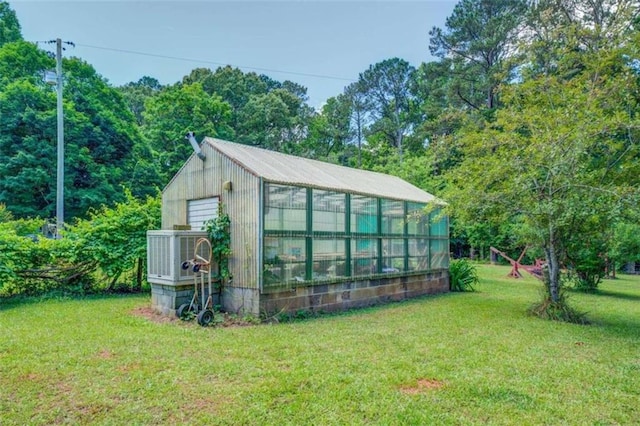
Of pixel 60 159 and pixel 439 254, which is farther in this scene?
pixel 60 159

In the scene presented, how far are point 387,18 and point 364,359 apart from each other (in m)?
11.5

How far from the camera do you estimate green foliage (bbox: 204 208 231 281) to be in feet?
23.2

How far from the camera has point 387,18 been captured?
12.6 metres

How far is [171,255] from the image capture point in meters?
6.72

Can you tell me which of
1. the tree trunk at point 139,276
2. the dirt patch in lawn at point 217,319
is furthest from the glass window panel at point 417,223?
the tree trunk at point 139,276

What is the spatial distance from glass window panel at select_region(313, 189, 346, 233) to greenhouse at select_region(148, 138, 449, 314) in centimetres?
2

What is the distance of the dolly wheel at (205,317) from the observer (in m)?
6.18

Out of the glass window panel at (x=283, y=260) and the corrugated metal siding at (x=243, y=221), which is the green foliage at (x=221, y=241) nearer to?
the corrugated metal siding at (x=243, y=221)

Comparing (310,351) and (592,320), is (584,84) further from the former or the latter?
(310,351)

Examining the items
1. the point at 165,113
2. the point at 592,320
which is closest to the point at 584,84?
the point at 592,320

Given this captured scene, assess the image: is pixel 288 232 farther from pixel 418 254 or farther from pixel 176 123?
pixel 176 123

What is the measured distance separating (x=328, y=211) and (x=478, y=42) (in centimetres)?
1974

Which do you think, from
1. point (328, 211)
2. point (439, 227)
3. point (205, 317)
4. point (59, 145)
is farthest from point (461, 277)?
point (59, 145)

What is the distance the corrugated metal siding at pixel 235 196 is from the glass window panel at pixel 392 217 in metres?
3.59
